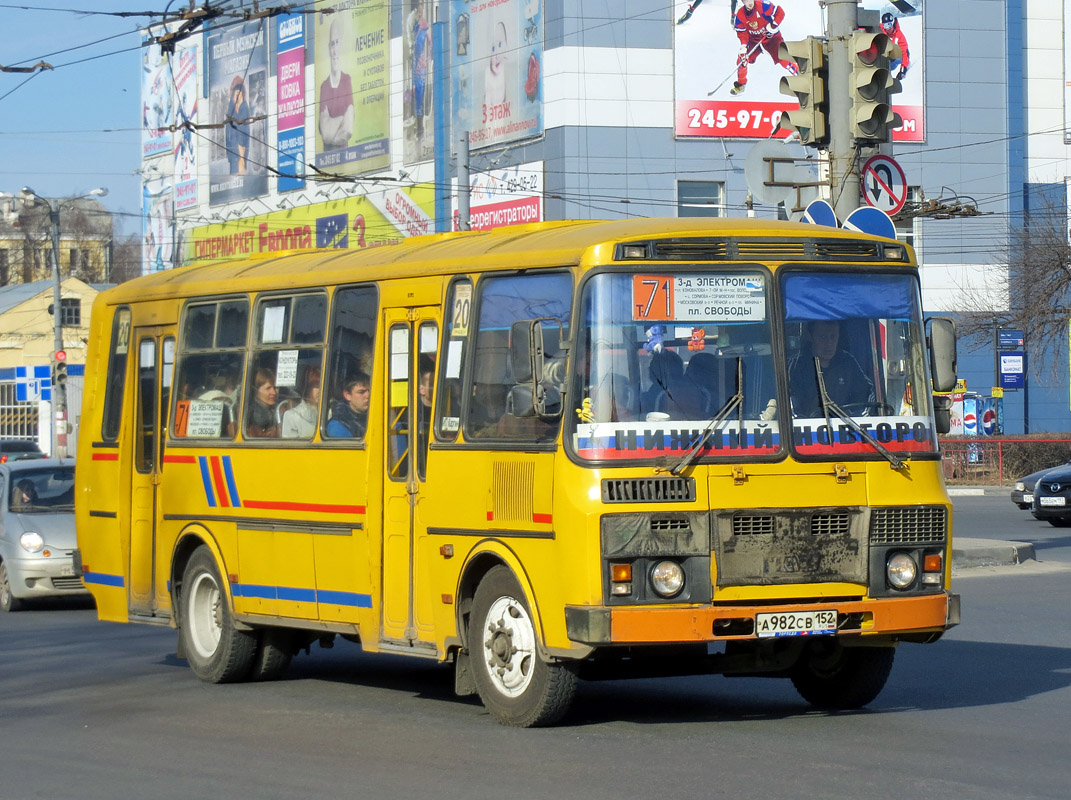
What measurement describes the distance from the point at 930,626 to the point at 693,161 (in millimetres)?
45789

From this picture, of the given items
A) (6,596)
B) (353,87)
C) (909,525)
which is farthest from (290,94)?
(909,525)

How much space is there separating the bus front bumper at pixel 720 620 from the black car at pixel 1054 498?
63.4ft

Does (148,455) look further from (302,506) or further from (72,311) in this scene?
(72,311)

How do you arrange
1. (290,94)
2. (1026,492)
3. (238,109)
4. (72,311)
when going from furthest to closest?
(72,311), (238,109), (290,94), (1026,492)

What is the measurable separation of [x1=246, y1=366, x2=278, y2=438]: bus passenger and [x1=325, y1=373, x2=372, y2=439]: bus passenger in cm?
78

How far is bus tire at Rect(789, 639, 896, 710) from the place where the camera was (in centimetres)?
1008

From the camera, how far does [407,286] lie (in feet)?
35.2

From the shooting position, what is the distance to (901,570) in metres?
9.37

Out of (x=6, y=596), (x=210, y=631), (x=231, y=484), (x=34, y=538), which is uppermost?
(x=231, y=484)

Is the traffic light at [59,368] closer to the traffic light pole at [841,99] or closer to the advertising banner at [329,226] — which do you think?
the advertising banner at [329,226]

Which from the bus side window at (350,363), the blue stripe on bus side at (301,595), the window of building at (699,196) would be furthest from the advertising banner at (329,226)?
the bus side window at (350,363)

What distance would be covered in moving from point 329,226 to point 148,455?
5572cm

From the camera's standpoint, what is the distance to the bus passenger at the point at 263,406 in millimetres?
11977

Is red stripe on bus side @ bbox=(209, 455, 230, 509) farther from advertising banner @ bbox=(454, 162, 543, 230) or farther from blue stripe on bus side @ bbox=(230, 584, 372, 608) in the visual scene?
advertising banner @ bbox=(454, 162, 543, 230)
